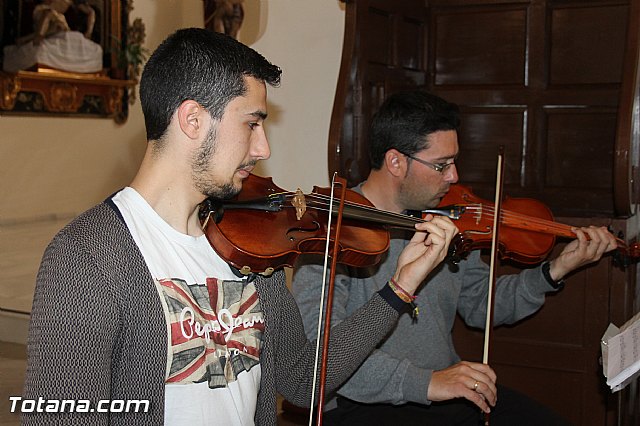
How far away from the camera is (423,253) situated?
6.72 ft

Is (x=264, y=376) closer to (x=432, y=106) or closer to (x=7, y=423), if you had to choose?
(x=432, y=106)

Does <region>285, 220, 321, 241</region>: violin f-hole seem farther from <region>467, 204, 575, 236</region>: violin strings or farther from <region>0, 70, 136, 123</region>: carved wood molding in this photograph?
<region>0, 70, 136, 123</region>: carved wood molding

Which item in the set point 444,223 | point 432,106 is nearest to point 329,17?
point 432,106

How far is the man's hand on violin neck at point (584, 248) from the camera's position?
270 centimetres

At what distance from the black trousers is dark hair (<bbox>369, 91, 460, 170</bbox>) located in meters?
0.76

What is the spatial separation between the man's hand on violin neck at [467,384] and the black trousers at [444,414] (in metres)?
0.16

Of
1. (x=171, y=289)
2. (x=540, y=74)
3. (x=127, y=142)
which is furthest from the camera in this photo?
(x=127, y=142)

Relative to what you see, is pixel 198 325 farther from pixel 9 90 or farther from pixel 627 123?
pixel 9 90

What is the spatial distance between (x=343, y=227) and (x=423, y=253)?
0.74 feet

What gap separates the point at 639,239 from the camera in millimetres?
3123

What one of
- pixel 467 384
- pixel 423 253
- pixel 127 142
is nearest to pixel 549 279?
pixel 467 384

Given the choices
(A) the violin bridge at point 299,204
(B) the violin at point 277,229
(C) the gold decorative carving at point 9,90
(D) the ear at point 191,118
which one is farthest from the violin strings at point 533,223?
(C) the gold decorative carving at point 9,90

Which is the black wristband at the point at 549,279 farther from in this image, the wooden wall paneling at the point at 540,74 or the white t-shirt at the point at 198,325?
the white t-shirt at the point at 198,325

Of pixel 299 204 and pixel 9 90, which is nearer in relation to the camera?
pixel 299 204
